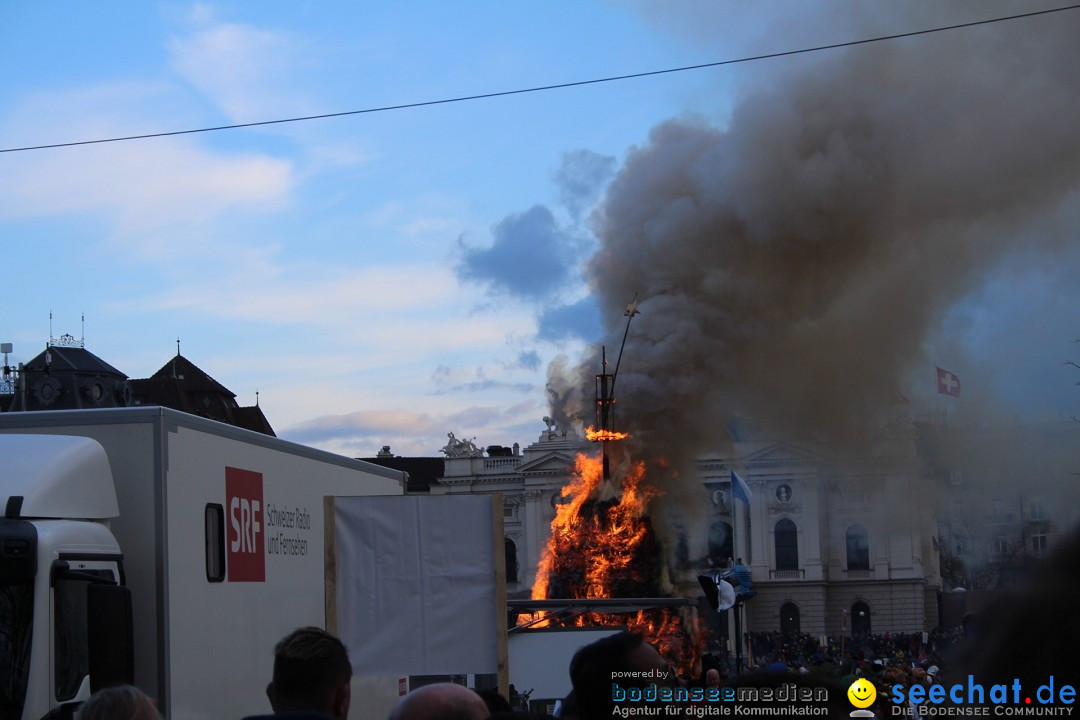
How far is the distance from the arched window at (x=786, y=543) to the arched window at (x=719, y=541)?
704cm

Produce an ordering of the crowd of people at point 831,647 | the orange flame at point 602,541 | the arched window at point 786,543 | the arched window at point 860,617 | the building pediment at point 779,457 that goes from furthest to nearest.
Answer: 1. the arched window at point 786,543
2. the arched window at point 860,617
3. the building pediment at point 779,457
4. the crowd of people at point 831,647
5. the orange flame at point 602,541

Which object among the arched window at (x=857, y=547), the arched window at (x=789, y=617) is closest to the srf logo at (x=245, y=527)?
the arched window at (x=789, y=617)

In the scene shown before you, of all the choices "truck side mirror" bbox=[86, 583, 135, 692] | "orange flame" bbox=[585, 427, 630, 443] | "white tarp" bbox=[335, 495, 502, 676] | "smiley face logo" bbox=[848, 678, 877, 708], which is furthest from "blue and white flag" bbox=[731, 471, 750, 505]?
"smiley face logo" bbox=[848, 678, 877, 708]

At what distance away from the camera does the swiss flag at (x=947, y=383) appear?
45094mm

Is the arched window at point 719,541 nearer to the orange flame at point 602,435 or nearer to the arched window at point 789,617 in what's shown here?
the arched window at point 789,617

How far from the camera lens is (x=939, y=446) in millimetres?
51781

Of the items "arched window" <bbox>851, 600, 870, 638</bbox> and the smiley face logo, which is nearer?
the smiley face logo

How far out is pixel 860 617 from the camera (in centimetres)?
9106

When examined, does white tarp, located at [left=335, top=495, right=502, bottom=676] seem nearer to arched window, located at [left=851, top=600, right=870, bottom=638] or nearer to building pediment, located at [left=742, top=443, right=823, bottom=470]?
building pediment, located at [left=742, top=443, right=823, bottom=470]

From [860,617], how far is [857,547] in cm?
527

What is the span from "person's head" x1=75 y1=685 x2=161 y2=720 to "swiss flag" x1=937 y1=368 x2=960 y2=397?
42.9 meters

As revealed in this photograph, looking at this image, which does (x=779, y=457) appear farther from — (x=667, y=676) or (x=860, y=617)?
(x=667, y=676)

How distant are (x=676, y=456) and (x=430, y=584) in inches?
1157

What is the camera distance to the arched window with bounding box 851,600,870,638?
90000mm
